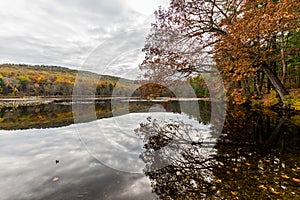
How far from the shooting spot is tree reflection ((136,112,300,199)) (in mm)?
3199

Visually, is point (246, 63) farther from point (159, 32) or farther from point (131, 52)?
point (131, 52)

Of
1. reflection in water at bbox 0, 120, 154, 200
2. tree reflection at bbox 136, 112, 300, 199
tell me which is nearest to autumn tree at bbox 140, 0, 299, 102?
tree reflection at bbox 136, 112, 300, 199

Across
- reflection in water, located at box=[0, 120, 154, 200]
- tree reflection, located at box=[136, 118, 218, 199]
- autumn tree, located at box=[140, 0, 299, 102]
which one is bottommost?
reflection in water, located at box=[0, 120, 154, 200]

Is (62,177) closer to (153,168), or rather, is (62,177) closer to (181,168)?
(153,168)

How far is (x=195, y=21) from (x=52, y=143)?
7829 millimetres

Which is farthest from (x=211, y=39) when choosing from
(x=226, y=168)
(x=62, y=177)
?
(x=62, y=177)

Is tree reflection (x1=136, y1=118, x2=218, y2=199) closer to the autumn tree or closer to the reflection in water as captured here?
the reflection in water

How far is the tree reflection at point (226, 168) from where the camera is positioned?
320 cm

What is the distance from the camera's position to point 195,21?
7.78 metres

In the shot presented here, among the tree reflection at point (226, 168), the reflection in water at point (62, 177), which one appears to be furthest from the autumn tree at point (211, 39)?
the reflection in water at point (62, 177)

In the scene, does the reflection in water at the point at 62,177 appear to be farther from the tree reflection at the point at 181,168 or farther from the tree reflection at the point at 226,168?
the tree reflection at the point at 226,168

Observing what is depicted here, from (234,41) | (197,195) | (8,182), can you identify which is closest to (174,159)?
(197,195)

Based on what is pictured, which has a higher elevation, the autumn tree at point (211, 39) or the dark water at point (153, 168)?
the autumn tree at point (211, 39)

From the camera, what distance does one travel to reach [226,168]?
421 cm
